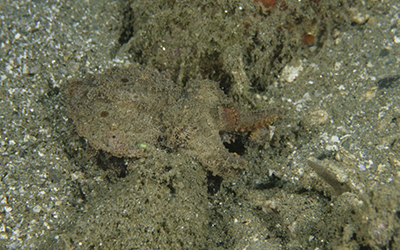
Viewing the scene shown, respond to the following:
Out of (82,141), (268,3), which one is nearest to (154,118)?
(82,141)

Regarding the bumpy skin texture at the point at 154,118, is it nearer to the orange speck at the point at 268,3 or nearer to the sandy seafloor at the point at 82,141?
the sandy seafloor at the point at 82,141

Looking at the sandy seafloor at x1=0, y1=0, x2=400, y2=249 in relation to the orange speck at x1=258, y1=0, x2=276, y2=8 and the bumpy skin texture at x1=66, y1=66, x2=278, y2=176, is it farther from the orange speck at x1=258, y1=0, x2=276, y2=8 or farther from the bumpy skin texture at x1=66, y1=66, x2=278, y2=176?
the orange speck at x1=258, y1=0, x2=276, y2=8

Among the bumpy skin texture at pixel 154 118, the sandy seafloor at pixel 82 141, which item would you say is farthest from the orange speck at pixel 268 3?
the bumpy skin texture at pixel 154 118

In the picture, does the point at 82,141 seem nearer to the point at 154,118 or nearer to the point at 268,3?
the point at 154,118

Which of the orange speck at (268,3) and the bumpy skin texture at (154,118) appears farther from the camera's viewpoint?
the orange speck at (268,3)

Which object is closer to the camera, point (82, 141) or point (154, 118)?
point (154, 118)

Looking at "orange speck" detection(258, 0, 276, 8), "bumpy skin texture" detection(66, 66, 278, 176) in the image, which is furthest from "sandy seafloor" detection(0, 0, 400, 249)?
"orange speck" detection(258, 0, 276, 8)

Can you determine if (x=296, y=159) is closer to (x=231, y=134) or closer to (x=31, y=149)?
(x=231, y=134)
